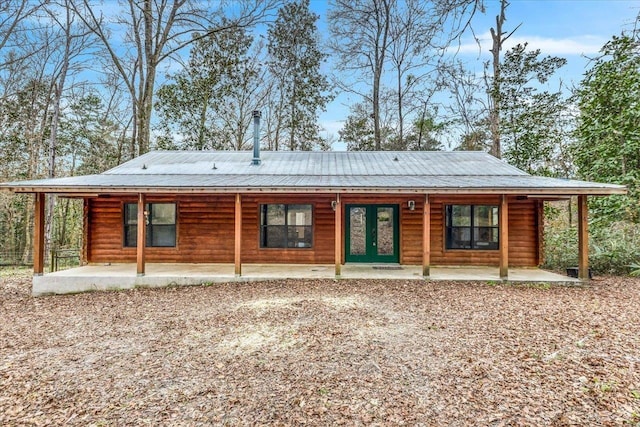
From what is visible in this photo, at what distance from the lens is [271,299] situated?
6.66m

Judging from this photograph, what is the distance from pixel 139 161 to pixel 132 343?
8430 mm

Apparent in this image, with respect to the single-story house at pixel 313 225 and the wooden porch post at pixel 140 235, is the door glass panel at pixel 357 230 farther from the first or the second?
the wooden porch post at pixel 140 235

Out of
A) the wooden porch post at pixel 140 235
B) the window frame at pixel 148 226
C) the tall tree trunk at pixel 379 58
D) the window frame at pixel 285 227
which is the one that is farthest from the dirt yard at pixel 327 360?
the tall tree trunk at pixel 379 58

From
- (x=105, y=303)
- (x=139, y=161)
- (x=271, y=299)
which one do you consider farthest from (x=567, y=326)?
(x=139, y=161)

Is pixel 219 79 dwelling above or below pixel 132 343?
above

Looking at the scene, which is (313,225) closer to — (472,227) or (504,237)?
(472,227)

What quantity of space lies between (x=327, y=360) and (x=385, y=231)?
637cm

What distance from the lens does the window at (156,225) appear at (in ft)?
32.6

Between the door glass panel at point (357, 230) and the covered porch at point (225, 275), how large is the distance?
66 centimetres

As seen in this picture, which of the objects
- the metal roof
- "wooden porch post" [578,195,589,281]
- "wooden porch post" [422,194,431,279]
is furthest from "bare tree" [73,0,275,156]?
"wooden porch post" [578,195,589,281]

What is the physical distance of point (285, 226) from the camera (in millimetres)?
9891

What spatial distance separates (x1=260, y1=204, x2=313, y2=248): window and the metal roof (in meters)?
0.99

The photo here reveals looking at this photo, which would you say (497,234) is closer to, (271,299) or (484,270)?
(484,270)

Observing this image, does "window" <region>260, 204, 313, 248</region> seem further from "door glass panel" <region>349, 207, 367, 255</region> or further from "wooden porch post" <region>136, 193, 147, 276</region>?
"wooden porch post" <region>136, 193, 147, 276</region>
